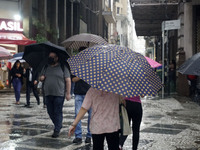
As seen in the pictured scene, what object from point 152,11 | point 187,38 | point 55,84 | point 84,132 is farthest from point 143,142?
point 152,11

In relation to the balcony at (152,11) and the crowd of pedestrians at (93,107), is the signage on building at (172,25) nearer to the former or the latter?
the balcony at (152,11)

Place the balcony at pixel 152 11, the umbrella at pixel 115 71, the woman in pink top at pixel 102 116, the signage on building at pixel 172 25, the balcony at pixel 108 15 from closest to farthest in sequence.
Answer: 1. the umbrella at pixel 115 71
2. the woman in pink top at pixel 102 116
3. the signage on building at pixel 172 25
4. the balcony at pixel 152 11
5. the balcony at pixel 108 15

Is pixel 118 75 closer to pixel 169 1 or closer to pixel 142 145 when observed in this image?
pixel 142 145

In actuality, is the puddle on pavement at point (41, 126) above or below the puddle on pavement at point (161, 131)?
above

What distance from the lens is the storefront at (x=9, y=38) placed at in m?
21.9

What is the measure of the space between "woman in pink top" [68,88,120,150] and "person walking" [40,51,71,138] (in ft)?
10.8

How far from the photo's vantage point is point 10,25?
903 inches

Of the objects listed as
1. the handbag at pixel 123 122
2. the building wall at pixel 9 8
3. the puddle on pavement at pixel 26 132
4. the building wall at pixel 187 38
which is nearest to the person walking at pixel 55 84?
the puddle on pavement at pixel 26 132

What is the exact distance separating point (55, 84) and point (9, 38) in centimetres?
1581

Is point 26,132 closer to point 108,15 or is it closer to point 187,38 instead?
point 187,38

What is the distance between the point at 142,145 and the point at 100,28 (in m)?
46.1

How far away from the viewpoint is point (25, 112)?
39.2 feet

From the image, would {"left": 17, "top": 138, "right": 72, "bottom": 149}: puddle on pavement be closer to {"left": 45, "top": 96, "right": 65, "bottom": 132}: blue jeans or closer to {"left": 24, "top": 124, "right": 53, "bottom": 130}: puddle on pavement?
{"left": 45, "top": 96, "right": 65, "bottom": 132}: blue jeans

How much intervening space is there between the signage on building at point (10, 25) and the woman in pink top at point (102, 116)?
19.4 m
